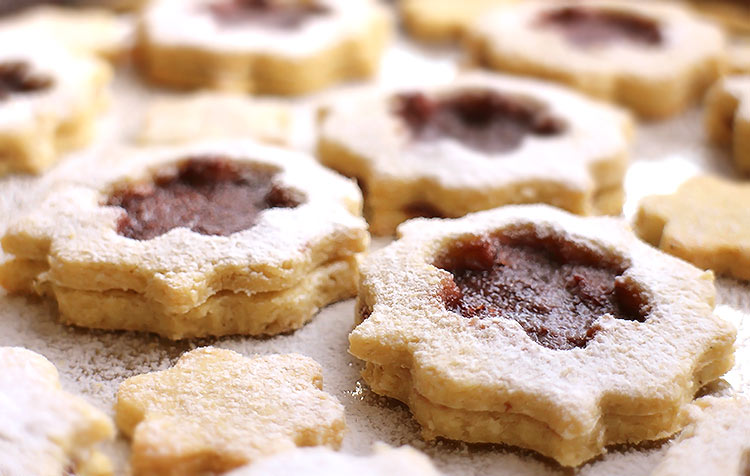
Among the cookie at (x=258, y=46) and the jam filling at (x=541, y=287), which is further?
the cookie at (x=258, y=46)

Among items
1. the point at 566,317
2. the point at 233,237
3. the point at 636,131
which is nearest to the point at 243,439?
the point at 233,237

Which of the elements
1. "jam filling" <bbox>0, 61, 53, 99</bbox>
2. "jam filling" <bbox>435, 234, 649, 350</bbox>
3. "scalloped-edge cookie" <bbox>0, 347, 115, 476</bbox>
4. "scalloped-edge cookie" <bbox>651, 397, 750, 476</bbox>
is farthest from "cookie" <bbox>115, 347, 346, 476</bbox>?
"jam filling" <bbox>0, 61, 53, 99</bbox>

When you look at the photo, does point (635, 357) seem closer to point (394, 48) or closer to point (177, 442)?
point (177, 442)

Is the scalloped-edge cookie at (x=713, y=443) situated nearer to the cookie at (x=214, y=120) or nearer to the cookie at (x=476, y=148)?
the cookie at (x=476, y=148)

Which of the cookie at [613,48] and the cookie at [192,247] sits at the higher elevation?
the cookie at [613,48]

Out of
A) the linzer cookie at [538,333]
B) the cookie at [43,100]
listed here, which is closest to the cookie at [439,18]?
the cookie at [43,100]

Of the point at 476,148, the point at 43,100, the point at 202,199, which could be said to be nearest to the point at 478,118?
the point at 476,148
